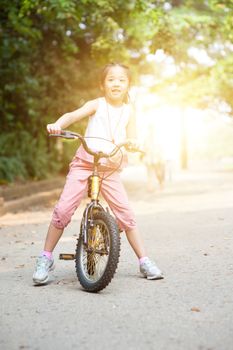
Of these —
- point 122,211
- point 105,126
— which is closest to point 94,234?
point 122,211

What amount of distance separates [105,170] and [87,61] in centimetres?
1777

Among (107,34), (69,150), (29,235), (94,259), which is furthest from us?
(69,150)

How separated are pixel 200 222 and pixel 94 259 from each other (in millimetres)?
4937

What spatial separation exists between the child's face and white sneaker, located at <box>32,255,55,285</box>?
4.82 feet

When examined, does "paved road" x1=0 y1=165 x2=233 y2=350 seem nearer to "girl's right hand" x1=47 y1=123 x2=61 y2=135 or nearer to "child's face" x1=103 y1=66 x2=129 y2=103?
"girl's right hand" x1=47 y1=123 x2=61 y2=135

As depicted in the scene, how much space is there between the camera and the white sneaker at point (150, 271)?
5.32 meters

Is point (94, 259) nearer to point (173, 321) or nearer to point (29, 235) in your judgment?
point (173, 321)

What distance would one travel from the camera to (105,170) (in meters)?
5.29

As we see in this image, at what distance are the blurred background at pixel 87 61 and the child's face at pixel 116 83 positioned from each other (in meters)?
5.98

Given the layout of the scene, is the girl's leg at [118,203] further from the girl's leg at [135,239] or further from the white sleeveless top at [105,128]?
the white sleeveless top at [105,128]

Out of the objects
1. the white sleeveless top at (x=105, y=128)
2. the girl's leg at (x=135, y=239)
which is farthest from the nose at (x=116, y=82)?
the girl's leg at (x=135, y=239)

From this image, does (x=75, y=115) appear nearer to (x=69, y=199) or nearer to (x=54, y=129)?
(x=54, y=129)

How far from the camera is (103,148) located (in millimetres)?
5246

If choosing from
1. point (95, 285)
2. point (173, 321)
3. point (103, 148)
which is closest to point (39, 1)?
point (103, 148)
